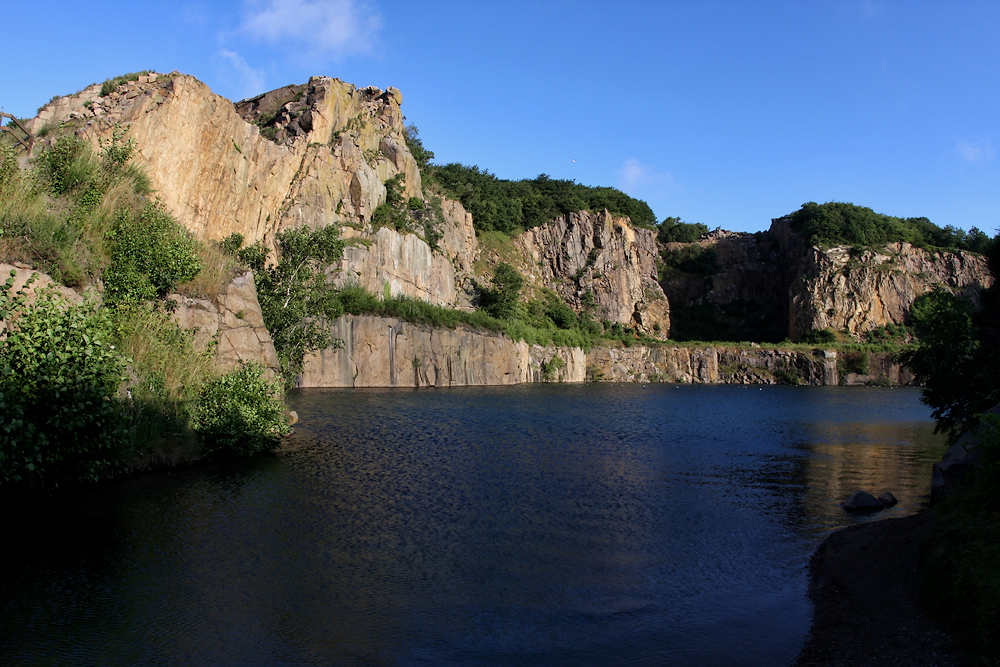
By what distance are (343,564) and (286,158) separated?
46894 mm

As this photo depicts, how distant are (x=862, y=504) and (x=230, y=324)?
1981cm

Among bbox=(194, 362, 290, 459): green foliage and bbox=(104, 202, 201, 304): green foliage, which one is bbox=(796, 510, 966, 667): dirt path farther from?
bbox=(104, 202, 201, 304): green foliage

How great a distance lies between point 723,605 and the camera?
9.76m

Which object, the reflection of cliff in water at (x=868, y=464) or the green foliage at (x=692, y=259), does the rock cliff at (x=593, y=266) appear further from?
the reflection of cliff in water at (x=868, y=464)

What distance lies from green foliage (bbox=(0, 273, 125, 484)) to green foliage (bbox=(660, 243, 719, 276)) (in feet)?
339

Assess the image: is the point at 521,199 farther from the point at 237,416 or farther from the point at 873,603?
the point at 873,603

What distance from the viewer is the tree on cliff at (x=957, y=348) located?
17266 millimetres

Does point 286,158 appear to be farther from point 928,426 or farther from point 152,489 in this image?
point 928,426

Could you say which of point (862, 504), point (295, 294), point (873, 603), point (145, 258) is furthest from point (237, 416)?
point (295, 294)

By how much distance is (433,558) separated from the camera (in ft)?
37.9

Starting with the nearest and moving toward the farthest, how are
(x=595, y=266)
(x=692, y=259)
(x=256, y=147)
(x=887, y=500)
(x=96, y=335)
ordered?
(x=96, y=335) < (x=887, y=500) < (x=256, y=147) < (x=595, y=266) < (x=692, y=259)

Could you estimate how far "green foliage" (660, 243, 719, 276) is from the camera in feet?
355

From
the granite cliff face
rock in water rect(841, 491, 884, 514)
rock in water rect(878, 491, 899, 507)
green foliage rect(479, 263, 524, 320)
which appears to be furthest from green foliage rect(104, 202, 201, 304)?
the granite cliff face

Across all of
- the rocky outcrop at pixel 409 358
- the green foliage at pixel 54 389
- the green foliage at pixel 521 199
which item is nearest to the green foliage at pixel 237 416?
the green foliage at pixel 54 389
